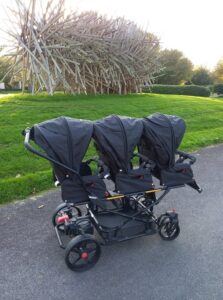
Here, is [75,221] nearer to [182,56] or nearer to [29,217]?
[29,217]

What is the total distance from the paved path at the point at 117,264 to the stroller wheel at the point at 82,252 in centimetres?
7

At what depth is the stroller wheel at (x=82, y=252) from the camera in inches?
109

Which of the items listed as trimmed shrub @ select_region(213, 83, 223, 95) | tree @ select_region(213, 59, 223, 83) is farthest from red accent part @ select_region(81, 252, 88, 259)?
tree @ select_region(213, 59, 223, 83)

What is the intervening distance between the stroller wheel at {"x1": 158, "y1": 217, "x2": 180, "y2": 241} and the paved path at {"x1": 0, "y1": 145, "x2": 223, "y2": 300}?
0.08 metres

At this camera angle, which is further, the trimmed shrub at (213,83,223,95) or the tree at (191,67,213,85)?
the tree at (191,67,213,85)

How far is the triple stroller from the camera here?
280 cm

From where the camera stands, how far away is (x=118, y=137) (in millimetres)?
2951

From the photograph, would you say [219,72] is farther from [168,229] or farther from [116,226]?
[116,226]

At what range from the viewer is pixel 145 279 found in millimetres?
2727

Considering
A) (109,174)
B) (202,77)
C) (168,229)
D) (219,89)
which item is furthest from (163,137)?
(202,77)

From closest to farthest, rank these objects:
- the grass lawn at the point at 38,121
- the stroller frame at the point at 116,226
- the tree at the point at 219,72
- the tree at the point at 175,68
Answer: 1. the stroller frame at the point at 116,226
2. the grass lawn at the point at 38,121
3. the tree at the point at 175,68
4. the tree at the point at 219,72

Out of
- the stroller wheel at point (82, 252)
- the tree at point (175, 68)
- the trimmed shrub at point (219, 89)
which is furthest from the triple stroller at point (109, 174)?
the tree at point (175, 68)

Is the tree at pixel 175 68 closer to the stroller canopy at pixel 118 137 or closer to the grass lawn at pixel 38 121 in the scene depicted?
the grass lawn at pixel 38 121

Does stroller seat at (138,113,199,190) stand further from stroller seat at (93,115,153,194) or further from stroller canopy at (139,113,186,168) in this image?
stroller seat at (93,115,153,194)
